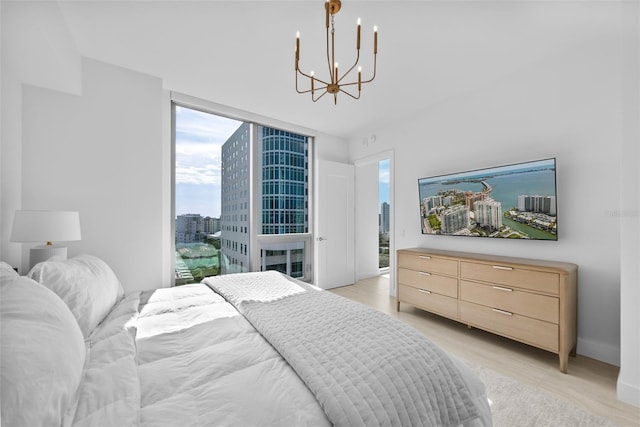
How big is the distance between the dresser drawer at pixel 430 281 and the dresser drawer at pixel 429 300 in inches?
2.1

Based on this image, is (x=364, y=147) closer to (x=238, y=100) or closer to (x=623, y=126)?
(x=238, y=100)

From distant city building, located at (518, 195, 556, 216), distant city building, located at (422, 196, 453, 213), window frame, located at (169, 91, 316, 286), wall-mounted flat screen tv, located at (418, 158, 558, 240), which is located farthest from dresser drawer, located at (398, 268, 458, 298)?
window frame, located at (169, 91, 316, 286)

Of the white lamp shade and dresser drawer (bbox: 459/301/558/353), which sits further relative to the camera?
dresser drawer (bbox: 459/301/558/353)

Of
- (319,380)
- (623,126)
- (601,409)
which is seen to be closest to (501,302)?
(601,409)

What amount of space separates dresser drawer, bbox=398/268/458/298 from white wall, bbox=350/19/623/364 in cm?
55

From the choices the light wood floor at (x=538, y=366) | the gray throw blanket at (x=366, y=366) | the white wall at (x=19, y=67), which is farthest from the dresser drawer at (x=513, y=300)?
the white wall at (x=19, y=67)

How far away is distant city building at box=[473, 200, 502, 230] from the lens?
2697 mm

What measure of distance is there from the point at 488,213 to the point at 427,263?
83 centimetres

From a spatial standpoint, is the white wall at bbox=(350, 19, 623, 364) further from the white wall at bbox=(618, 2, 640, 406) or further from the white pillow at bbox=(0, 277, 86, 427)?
the white pillow at bbox=(0, 277, 86, 427)

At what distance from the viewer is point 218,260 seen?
3.61 metres

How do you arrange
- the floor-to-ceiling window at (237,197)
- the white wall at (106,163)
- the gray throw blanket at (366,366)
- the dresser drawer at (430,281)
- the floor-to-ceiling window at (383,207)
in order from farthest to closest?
the floor-to-ceiling window at (383,207)
the floor-to-ceiling window at (237,197)
the dresser drawer at (430,281)
the white wall at (106,163)
the gray throw blanket at (366,366)

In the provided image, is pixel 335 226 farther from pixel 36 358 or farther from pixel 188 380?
pixel 36 358

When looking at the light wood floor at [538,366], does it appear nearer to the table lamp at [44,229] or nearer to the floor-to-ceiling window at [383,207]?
the floor-to-ceiling window at [383,207]

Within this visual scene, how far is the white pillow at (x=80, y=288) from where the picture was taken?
125 centimetres
